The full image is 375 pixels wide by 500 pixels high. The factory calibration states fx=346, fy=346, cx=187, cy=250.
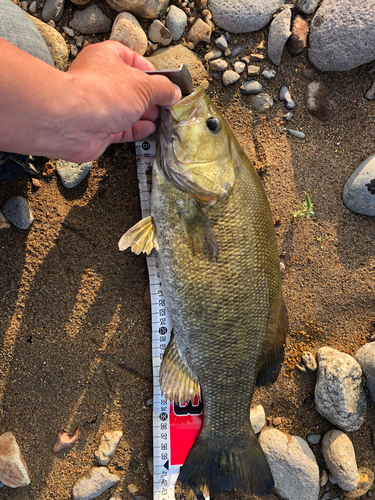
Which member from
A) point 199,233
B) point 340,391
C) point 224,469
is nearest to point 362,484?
point 340,391

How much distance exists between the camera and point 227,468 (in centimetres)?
254

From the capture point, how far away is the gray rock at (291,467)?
2.78 metres

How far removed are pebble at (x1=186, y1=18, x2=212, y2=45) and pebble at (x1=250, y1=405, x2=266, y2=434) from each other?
3003 millimetres

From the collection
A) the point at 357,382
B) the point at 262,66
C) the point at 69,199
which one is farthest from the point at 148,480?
the point at 262,66

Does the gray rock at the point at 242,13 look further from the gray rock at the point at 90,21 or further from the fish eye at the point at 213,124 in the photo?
the fish eye at the point at 213,124

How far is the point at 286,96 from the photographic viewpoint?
9.37 ft

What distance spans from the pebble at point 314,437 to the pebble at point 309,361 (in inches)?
22.0

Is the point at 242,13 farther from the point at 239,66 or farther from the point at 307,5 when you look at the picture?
the point at 307,5

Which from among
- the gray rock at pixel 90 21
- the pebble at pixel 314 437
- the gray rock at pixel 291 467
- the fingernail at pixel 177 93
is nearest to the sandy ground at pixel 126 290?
the pebble at pixel 314 437

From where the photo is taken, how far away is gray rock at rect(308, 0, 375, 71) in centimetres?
269

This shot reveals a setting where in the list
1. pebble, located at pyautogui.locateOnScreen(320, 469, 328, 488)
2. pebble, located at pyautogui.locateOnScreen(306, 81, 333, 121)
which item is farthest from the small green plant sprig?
pebble, located at pyautogui.locateOnScreen(320, 469, 328, 488)

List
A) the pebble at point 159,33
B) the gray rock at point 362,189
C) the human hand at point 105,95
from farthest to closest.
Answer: the gray rock at point 362,189, the pebble at point 159,33, the human hand at point 105,95

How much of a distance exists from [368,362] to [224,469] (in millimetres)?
1425

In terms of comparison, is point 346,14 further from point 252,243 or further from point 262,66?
point 252,243
